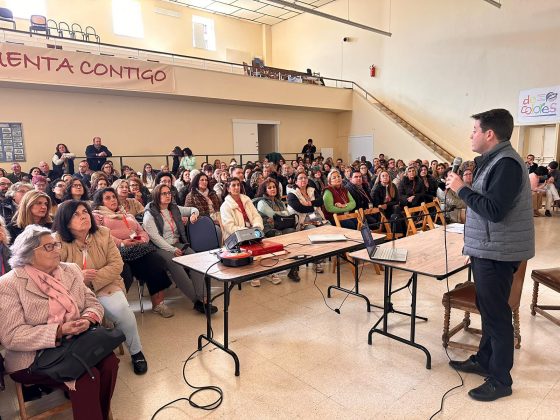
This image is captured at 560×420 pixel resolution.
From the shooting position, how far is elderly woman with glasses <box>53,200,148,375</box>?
2287mm

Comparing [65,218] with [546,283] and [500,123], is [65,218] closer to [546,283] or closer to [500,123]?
[500,123]

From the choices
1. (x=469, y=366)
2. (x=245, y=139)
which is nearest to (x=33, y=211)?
(x=469, y=366)

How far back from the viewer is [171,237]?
3387 mm

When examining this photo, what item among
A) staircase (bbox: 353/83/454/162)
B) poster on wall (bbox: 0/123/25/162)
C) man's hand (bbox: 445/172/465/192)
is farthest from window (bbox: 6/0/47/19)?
man's hand (bbox: 445/172/465/192)

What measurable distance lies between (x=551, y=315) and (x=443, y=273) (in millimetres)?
1451

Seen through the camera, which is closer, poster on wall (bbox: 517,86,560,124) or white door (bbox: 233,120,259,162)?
poster on wall (bbox: 517,86,560,124)

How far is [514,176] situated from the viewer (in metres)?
1.78

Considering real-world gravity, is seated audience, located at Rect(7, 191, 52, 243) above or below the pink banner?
below

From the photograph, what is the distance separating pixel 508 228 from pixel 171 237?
2.61 m

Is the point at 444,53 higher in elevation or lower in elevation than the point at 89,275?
higher

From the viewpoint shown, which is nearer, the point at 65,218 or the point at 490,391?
the point at 490,391

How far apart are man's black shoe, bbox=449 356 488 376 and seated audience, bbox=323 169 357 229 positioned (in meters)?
2.27

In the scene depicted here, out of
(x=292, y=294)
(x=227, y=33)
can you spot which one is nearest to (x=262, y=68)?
(x=227, y=33)

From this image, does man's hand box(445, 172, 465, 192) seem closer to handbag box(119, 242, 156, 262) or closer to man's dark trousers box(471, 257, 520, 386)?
man's dark trousers box(471, 257, 520, 386)
